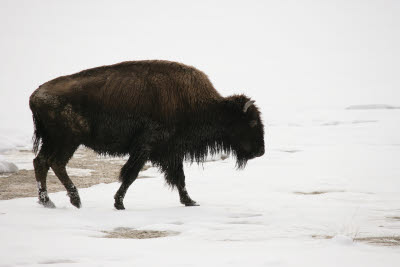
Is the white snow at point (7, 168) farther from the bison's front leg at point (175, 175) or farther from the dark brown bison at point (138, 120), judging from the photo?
the bison's front leg at point (175, 175)

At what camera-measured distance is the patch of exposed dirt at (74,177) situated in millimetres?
8031

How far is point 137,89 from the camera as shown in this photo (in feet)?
23.0

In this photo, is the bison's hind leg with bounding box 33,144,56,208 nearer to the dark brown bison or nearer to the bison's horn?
the dark brown bison

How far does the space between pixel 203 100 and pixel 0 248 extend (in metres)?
4.04

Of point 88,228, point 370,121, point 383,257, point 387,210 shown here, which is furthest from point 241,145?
point 370,121

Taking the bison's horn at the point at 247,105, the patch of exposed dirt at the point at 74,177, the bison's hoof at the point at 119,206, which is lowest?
the patch of exposed dirt at the point at 74,177

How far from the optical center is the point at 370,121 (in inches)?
856

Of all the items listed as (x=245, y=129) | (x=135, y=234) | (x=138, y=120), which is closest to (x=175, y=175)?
(x=138, y=120)

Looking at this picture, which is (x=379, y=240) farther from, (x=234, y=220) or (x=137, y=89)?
(x=137, y=89)

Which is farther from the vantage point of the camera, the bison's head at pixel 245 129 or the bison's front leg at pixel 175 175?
the bison's head at pixel 245 129

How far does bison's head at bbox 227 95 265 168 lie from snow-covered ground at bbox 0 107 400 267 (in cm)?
75

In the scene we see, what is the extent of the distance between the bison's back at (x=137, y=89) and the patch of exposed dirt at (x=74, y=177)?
Answer: 6.33 feet

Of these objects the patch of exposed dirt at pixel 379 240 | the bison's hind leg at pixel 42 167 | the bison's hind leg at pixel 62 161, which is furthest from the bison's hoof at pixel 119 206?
the patch of exposed dirt at pixel 379 240

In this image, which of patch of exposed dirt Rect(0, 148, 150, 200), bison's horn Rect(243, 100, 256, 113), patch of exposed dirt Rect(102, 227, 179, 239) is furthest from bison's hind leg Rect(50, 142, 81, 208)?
bison's horn Rect(243, 100, 256, 113)
